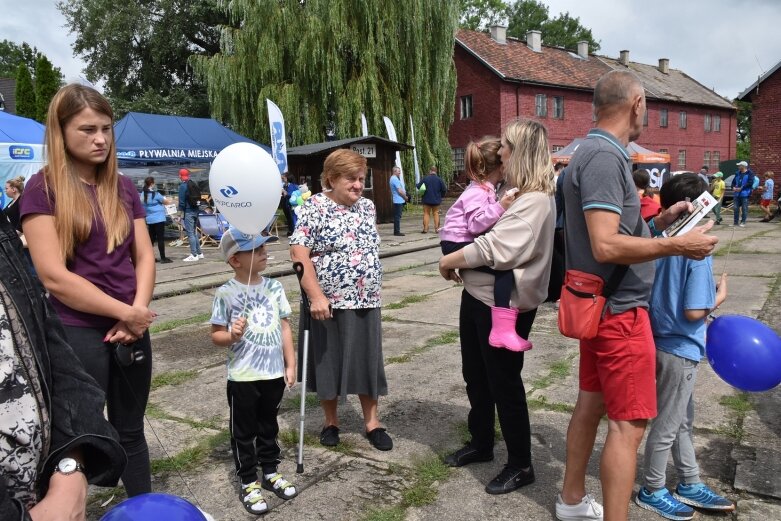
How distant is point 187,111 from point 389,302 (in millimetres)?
25885

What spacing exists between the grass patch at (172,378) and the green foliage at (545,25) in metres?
58.3

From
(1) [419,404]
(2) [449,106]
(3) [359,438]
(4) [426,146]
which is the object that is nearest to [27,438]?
(3) [359,438]

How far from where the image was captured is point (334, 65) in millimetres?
19906

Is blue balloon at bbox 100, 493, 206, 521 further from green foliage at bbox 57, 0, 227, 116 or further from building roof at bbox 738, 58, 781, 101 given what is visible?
green foliage at bbox 57, 0, 227, 116

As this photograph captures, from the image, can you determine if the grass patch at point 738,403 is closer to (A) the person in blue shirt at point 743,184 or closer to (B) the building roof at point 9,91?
(A) the person in blue shirt at point 743,184

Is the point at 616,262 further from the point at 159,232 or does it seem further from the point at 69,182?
the point at 159,232

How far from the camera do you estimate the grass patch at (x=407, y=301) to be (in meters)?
7.65

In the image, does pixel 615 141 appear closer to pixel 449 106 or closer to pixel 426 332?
pixel 426 332

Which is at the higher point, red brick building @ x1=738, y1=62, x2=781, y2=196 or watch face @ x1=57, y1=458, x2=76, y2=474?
red brick building @ x1=738, y1=62, x2=781, y2=196

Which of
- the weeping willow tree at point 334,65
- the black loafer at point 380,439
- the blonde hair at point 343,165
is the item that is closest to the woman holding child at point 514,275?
the black loafer at point 380,439

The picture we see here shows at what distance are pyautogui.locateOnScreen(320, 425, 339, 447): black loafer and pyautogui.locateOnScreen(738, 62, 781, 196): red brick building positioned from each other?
26199 mm

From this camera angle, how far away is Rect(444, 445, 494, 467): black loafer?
10.8ft

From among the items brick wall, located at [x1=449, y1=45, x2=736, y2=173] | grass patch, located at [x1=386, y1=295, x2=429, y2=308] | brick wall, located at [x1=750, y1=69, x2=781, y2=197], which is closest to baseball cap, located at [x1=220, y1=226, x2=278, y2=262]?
grass patch, located at [x1=386, y1=295, x2=429, y2=308]

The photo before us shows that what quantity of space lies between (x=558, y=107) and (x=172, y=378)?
109 ft
